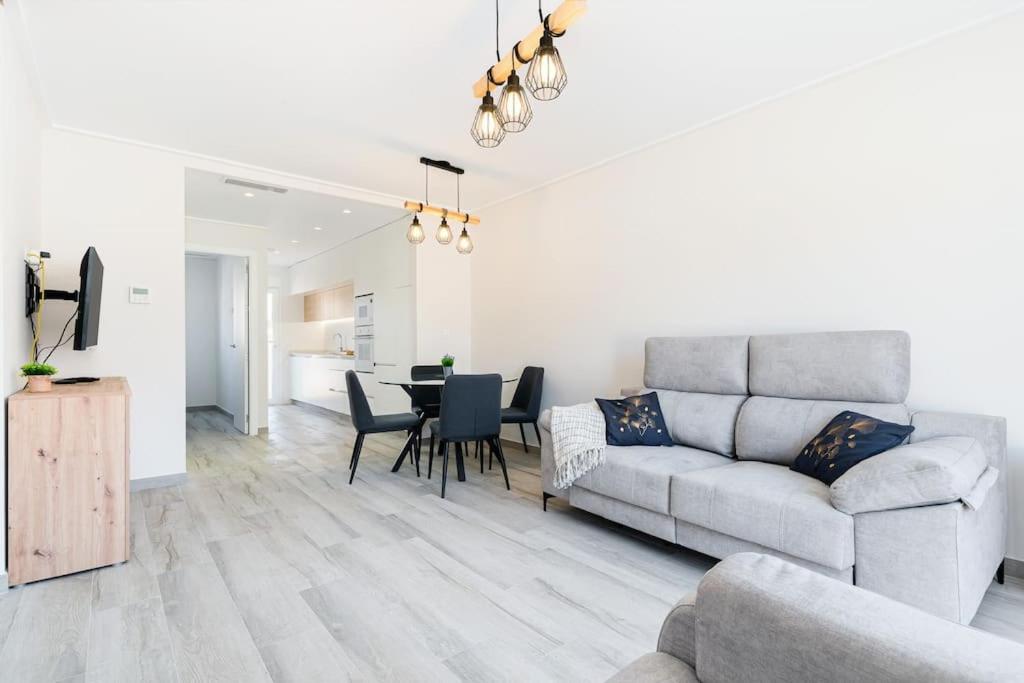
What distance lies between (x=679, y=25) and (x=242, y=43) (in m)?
2.21

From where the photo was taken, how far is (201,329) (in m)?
7.79

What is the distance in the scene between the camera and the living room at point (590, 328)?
1.84m

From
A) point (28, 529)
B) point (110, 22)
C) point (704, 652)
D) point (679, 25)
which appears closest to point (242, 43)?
point (110, 22)

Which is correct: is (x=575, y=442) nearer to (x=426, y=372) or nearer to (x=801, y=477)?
(x=801, y=477)

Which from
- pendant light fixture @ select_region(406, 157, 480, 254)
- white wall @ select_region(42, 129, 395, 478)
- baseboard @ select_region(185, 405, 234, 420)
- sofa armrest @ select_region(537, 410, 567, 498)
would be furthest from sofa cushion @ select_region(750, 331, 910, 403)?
baseboard @ select_region(185, 405, 234, 420)

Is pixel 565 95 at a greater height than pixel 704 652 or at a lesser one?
greater

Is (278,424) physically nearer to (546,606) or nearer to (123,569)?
(123,569)

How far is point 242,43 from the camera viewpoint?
2551 mm

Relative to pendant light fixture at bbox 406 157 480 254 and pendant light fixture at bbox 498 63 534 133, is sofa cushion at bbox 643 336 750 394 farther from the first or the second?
pendant light fixture at bbox 498 63 534 133

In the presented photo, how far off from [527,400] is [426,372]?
114 centimetres

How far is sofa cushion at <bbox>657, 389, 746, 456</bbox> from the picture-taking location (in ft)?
9.61

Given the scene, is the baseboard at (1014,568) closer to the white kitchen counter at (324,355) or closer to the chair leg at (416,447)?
the chair leg at (416,447)

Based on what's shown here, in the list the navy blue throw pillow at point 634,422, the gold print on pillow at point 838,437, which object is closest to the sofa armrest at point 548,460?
the navy blue throw pillow at point 634,422

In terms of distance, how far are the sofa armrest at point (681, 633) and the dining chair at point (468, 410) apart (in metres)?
2.69
